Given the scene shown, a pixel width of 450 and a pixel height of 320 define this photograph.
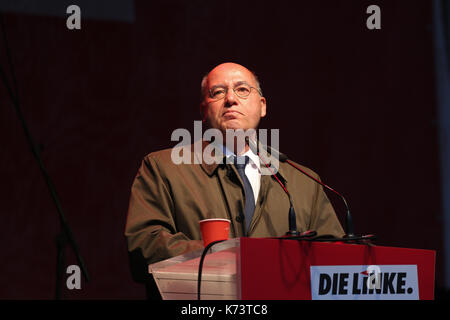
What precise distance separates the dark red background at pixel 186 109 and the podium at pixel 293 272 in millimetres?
1777

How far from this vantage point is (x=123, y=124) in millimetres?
3312

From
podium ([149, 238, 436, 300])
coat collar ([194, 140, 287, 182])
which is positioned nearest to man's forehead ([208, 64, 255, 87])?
coat collar ([194, 140, 287, 182])

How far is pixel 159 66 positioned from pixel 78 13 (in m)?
0.57

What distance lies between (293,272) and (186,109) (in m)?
2.17

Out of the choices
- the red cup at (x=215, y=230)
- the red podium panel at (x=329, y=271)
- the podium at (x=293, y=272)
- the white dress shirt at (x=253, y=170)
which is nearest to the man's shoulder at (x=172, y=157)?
the white dress shirt at (x=253, y=170)

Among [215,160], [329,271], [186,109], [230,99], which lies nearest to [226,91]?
[230,99]

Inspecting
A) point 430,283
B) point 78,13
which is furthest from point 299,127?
point 430,283

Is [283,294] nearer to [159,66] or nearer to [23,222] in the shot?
[23,222]

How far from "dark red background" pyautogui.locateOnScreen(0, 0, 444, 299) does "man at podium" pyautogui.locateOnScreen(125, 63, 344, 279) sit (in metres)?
0.92

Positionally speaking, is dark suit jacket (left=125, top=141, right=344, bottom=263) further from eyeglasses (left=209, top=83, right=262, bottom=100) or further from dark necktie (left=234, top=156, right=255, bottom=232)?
eyeglasses (left=209, top=83, right=262, bottom=100)

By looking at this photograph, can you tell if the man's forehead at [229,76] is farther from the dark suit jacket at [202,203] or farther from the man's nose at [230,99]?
the dark suit jacket at [202,203]

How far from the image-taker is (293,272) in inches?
54.7

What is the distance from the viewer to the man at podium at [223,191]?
6.86 ft

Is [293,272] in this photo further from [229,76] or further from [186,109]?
[186,109]
